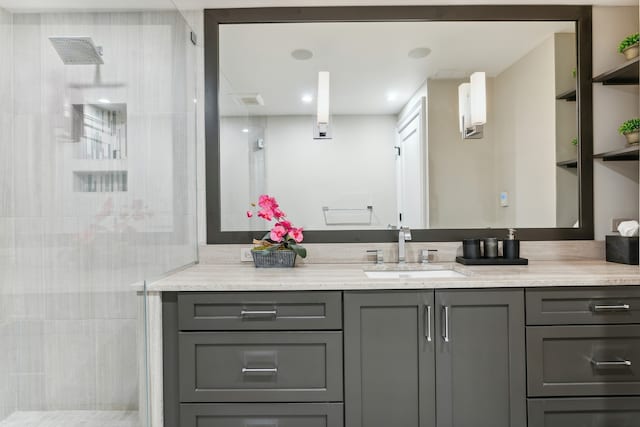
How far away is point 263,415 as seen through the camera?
157 centimetres

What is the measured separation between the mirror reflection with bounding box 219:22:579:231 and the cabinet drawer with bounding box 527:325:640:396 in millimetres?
749

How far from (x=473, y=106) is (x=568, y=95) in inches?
21.8

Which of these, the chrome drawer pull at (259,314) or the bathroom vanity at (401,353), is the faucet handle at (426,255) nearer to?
the bathroom vanity at (401,353)

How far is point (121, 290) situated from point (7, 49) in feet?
2.59

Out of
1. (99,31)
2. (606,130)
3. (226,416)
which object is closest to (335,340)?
(226,416)

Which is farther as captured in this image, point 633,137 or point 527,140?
point 527,140

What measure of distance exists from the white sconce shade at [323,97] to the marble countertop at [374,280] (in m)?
0.86

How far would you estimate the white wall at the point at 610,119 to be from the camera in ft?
7.20

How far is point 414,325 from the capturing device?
5.16ft

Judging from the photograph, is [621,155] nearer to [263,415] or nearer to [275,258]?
[275,258]

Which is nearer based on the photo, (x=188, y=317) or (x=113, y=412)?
(x=113, y=412)

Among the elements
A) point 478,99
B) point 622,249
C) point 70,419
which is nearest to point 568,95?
point 478,99

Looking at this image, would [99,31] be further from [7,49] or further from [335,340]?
[335,340]

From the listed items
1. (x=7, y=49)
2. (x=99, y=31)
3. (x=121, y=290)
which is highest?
(x=99, y=31)
